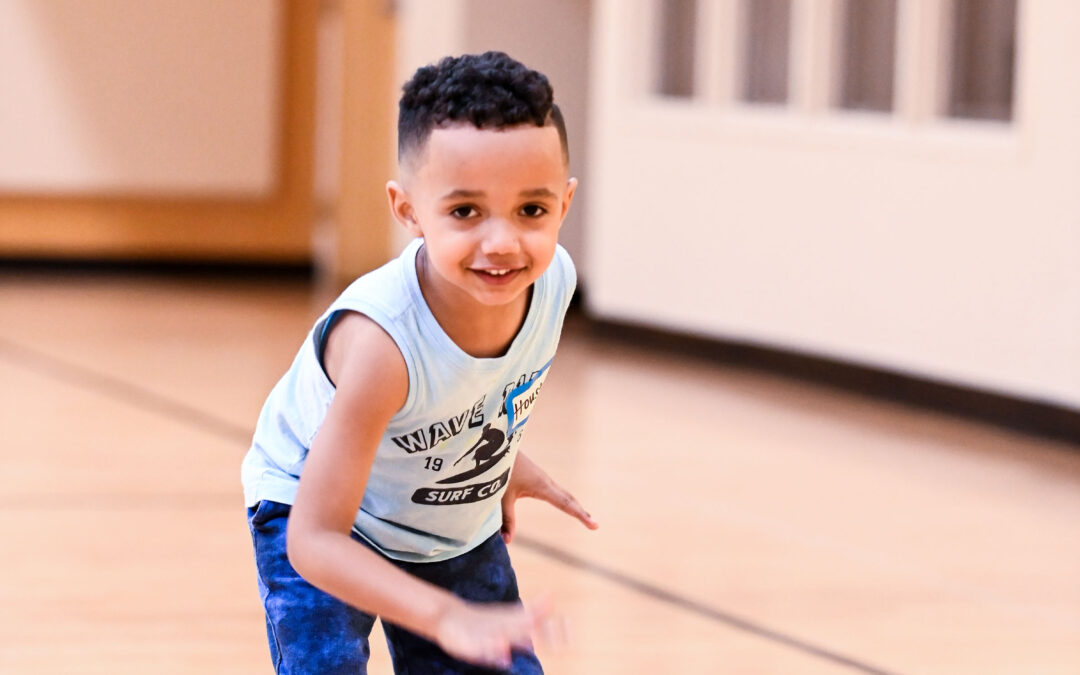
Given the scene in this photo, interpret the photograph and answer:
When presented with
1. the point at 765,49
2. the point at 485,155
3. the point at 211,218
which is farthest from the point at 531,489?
the point at 211,218

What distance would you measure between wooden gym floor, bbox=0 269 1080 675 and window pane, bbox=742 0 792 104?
868 millimetres

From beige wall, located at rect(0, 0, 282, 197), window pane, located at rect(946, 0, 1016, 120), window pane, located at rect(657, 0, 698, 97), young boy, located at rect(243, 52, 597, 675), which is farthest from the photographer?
beige wall, located at rect(0, 0, 282, 197)

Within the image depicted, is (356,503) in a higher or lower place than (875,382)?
higher

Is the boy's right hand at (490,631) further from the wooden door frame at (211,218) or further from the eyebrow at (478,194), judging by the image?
the wooden door frame at (211,218)

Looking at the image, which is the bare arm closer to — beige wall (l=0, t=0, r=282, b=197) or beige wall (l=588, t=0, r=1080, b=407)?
beige wall (l=588, t=0, r=1080, b=407)

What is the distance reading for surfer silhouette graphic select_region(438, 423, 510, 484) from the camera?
1552mm

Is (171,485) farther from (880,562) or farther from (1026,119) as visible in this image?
(1026,119)

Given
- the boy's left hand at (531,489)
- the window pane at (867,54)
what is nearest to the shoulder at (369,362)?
the boy's left hand at (531,489)

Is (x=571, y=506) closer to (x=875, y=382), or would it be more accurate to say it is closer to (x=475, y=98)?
(x=475, y=98)

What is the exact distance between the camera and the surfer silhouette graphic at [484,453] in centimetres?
155

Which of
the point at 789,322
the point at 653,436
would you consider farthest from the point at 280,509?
the point at 789,322

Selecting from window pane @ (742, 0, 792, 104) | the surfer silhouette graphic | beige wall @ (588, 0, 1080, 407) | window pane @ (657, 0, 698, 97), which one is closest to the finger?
the surfer silhouette graphic

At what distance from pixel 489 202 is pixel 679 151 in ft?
12.8

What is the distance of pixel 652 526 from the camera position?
3080mm
